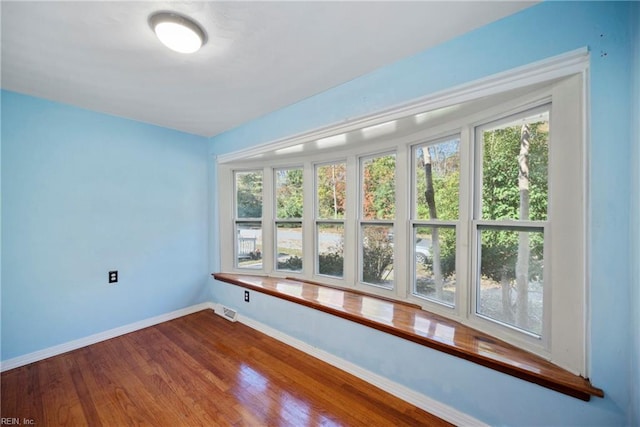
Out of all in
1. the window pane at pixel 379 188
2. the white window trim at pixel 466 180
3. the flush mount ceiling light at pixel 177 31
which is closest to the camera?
the white window trim at pixel 466 180

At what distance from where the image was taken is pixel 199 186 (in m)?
3.22

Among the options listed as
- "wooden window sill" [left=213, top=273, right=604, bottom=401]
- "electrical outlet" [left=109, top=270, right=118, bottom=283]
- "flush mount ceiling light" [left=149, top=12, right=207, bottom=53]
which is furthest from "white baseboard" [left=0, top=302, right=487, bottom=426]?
"flush mount ceiling light" [left=149, top=12, right=207, bottom=53]

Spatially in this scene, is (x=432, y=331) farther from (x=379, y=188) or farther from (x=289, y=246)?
(x=289, y=246)

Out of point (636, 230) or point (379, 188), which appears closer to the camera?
point (636, 230)

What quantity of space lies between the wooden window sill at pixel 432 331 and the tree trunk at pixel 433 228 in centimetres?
24

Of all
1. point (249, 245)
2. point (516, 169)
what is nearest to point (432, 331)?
point (516, 169)

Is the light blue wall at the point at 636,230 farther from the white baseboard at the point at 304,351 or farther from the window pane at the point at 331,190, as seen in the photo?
the window pane at the point at 331,190

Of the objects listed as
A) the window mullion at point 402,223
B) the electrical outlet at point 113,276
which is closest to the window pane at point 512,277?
the window mullion at point 402,223

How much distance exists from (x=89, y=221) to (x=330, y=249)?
241 cm

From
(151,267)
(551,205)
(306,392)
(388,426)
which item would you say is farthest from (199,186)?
(551,205)

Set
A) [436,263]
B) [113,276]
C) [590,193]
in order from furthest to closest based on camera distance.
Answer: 1. [113,276]
2. [436,263]
3. [590,193]

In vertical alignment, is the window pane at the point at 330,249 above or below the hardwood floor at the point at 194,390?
above

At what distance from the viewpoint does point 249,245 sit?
3.26m

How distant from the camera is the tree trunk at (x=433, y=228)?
1.93m
